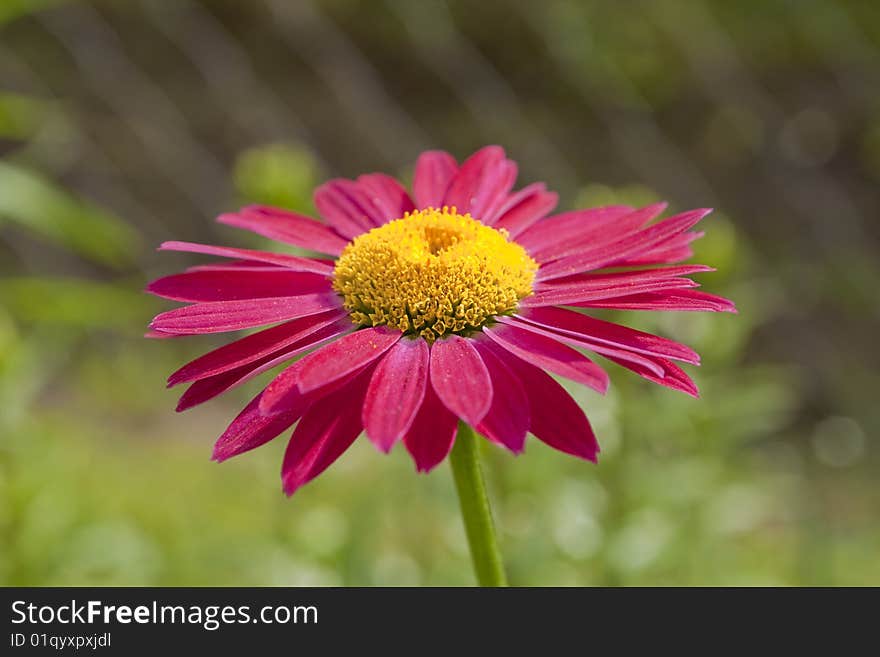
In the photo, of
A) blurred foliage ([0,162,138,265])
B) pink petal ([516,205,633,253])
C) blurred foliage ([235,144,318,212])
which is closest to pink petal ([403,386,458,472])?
pink petal ([516,205,633,253])

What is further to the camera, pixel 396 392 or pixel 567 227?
pixel 567 227

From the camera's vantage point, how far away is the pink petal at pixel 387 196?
0.79 m

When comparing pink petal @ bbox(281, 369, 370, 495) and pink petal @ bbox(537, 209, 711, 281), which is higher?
pink petal @ bbox(537, 209, 711, 281)

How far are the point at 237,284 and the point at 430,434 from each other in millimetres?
222

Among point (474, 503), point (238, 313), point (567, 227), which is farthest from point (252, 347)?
point (567, 227)

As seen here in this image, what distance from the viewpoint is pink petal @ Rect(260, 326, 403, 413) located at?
21.0 inches

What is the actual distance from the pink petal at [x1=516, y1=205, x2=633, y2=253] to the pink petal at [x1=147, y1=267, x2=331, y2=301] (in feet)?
0.51

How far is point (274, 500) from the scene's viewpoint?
1.42m

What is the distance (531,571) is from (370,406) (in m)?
0.59

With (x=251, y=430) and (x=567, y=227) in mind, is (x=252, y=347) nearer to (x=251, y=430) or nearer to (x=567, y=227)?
(x=251, y=430)

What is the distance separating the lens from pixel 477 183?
784mm

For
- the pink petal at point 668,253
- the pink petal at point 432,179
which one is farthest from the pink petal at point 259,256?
the pink petal at point 668,253

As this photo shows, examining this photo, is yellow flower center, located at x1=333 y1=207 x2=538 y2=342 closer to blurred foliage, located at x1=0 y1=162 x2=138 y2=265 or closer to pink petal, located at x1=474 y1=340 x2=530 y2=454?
pink petal, located at x1=474 y1=340 x2=530 y2=454

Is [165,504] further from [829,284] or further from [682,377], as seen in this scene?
[829,284]
